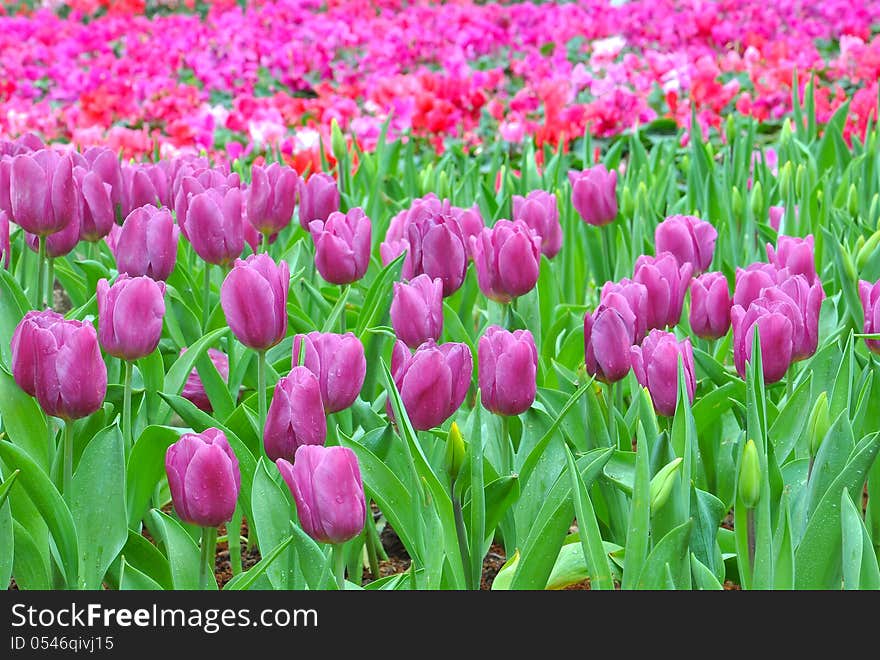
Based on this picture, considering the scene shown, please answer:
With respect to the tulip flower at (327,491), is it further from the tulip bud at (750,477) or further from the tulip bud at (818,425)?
the tulip bud at (818,425)

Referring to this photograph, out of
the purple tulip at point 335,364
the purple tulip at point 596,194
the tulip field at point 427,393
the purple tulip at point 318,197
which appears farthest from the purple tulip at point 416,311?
the purple tulip at point 596,194

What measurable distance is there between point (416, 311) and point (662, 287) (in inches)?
12.5

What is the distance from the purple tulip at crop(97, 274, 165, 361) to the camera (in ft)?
3.65

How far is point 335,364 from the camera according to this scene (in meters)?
1.11

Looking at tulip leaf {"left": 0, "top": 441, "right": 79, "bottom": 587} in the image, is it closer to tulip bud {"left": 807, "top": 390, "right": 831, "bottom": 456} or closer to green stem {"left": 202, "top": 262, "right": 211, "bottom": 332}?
green stem {"left": 202, "top": 262, "right": 211, "bottom": 332}

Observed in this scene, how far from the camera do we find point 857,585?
3.13 feet

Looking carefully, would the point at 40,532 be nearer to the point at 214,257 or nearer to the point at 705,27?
the point at 214,257

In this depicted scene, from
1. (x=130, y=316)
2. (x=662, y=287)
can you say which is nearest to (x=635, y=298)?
(x=662, y=287)

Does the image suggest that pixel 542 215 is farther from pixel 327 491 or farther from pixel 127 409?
pixel 327 491

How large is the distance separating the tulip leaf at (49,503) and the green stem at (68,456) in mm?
37

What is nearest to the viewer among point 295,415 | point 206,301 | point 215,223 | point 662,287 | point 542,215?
point 295,415

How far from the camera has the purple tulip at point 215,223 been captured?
1.45 meters

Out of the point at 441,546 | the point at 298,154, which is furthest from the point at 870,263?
the point at 298,154
